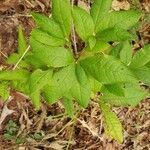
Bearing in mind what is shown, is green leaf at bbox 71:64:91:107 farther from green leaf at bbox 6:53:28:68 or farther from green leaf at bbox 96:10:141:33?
green leaf at bbox 6:53:28:68

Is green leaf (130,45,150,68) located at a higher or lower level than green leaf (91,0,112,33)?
lower

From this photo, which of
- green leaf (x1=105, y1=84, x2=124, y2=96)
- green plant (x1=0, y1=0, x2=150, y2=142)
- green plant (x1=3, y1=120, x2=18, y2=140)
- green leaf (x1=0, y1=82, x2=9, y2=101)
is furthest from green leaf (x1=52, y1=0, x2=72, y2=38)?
green plant (x1=3, y1=120, x2=18, y2=140)

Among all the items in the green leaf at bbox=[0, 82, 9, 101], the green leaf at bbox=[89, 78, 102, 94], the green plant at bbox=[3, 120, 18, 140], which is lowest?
the green plant at bbox=[3, 120, 18, 140]

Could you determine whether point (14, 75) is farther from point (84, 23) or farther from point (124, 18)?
point (124, 18)

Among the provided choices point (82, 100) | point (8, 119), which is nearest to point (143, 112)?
point (8, 119)

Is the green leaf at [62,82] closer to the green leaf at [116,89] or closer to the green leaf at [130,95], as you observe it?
the green leaf at [116,89]

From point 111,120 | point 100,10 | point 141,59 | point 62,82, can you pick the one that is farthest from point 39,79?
point 111,120

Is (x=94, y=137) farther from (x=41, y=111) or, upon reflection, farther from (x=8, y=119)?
(x=8, y=119)
